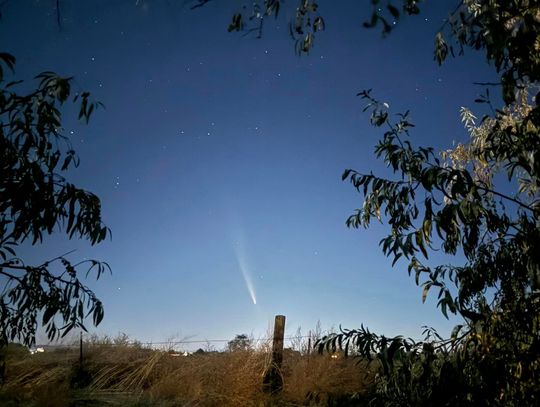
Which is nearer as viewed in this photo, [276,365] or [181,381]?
[276,365]

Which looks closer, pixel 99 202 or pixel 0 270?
pixel 0 270

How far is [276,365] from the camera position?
335 inches

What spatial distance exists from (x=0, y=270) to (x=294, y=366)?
6488mm

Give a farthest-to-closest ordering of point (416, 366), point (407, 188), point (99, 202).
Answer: point (99, 202), point (407, 188), point (416, 366)

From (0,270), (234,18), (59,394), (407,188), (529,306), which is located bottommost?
(59,394)

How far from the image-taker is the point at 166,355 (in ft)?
35.3

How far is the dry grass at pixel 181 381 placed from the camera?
7910 mm

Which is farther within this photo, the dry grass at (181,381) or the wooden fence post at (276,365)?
the wooden fence post at (276,365)

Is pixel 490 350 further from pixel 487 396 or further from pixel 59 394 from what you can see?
pixel 59 394

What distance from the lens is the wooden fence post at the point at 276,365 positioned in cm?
844

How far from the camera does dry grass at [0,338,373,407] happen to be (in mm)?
7910

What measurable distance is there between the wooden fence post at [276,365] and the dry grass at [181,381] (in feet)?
0.45

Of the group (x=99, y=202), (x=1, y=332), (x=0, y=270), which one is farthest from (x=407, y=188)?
(x=1, y=332)

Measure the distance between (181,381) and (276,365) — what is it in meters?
1.91
